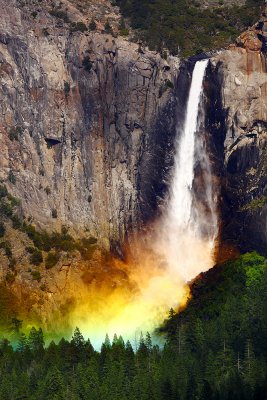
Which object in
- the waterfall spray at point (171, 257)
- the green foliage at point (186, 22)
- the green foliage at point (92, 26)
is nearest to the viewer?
the waterfall spray at point (171, 257)

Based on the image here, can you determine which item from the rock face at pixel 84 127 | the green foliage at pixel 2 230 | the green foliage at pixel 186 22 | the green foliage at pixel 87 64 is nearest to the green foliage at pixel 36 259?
the green foliage at pixel 2 230

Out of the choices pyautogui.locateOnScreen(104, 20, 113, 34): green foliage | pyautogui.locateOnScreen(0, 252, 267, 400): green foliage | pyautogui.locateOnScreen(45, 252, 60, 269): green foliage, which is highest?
pyautogui.locateOnScreen(104, 20, 113, 34): green foliage

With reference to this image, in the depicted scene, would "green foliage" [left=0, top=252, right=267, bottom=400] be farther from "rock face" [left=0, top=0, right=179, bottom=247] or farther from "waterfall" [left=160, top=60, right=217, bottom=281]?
"rock face" [left=0, top=0, right=179, bottom=247]

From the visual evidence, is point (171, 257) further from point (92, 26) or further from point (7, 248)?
point (92, 26)

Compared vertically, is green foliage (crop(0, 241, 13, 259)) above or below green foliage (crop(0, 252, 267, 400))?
above

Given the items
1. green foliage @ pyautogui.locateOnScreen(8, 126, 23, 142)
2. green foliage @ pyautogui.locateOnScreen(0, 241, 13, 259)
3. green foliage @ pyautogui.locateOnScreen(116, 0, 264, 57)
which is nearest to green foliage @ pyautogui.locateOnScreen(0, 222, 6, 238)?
green foliage @ pyautogui.locateOnScreen(0, 241, 13, 259)

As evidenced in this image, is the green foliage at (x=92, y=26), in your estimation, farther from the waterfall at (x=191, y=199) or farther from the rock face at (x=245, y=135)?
the rock face at (x=245, y=135)
